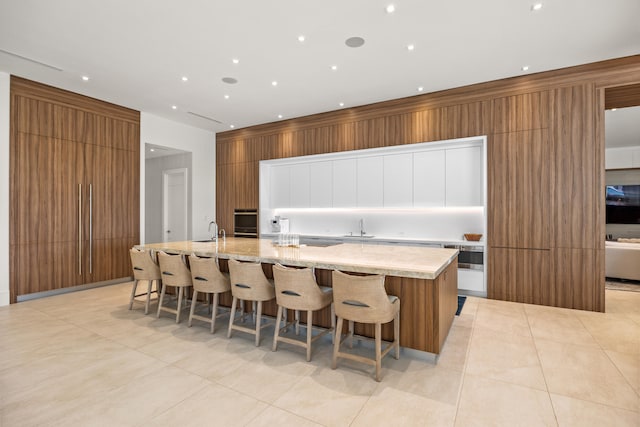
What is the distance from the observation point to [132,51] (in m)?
3.84

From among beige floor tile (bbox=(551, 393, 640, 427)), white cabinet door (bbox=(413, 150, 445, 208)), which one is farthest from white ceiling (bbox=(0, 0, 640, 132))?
beige floor tile (bbox=(551, 393, 640, 427))

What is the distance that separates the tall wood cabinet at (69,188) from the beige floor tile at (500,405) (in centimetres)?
581

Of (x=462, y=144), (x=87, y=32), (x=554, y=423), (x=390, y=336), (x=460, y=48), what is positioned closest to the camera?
(x=554, y=423)

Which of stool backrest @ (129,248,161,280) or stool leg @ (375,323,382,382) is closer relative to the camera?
stool leg @ (375,323,382,382)

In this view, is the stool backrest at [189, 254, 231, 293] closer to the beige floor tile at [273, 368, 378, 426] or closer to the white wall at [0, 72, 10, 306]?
the beige floor tile at [273, 368, 378, 426]

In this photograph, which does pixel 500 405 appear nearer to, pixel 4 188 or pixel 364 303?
pixel 364 303

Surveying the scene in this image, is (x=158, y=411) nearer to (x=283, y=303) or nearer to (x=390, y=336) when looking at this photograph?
(x=283, y=303)

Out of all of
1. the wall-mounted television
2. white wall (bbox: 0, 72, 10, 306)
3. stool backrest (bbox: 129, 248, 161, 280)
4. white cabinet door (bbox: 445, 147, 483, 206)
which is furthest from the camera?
the wall-mounted television

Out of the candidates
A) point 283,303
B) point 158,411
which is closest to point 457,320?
point 283,303

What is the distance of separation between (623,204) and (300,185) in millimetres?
8483

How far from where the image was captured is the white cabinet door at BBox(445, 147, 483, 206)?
16.2 feet

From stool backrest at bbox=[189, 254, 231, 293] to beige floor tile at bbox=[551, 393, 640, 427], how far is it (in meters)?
2.94

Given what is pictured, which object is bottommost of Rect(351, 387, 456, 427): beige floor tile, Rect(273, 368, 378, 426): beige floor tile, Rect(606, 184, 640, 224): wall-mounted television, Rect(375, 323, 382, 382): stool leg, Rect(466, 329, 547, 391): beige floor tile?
Rect(351, 387, 456, 427): beige floor tile

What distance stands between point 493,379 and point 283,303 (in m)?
1.77
